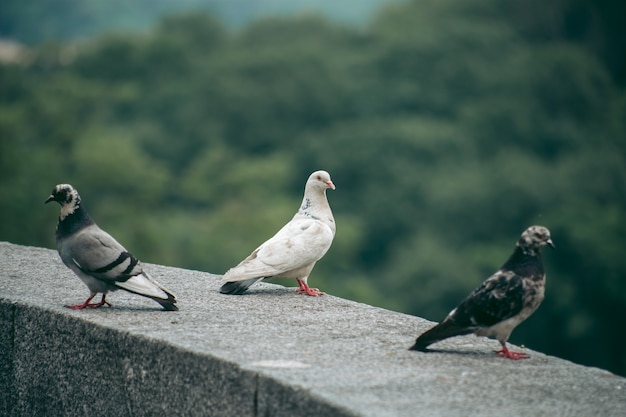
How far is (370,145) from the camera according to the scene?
225 feet

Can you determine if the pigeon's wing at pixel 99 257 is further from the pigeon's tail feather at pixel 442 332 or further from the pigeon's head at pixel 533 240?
the pigeon's head at pixel 533 240

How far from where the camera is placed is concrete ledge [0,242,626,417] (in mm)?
5090

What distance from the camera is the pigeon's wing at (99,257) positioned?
671 cm

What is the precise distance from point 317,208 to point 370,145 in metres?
60.3

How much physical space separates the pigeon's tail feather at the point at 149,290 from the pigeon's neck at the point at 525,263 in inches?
81.3

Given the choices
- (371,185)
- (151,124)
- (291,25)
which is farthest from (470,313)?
(291,25)

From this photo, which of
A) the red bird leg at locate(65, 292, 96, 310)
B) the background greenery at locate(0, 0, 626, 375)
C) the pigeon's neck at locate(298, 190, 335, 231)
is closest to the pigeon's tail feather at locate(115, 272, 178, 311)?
the red bird leg at locate(65, 292, 96, 310)

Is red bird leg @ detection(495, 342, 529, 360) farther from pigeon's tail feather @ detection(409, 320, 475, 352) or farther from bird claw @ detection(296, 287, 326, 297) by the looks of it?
bird claw @ detection(296, 287, 326, 297)

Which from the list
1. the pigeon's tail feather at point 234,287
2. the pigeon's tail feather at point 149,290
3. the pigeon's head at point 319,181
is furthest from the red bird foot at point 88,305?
the pigeon's head at point 319,181

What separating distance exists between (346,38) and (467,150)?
24.3 m

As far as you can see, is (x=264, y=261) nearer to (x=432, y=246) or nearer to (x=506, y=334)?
(x=506, y=334)

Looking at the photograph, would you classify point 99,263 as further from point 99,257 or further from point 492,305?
point 492,305

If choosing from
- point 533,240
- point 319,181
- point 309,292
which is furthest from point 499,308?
point 319,181

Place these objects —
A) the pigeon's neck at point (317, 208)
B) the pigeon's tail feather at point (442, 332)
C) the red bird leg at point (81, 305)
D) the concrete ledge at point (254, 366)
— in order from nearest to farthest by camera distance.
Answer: the concrete ledge at point (254, 366) → the pigeon's tail feather at point (442, 332) → the red bird leg at point (81, 305) → the pigeon's neck at point (317, 208)
